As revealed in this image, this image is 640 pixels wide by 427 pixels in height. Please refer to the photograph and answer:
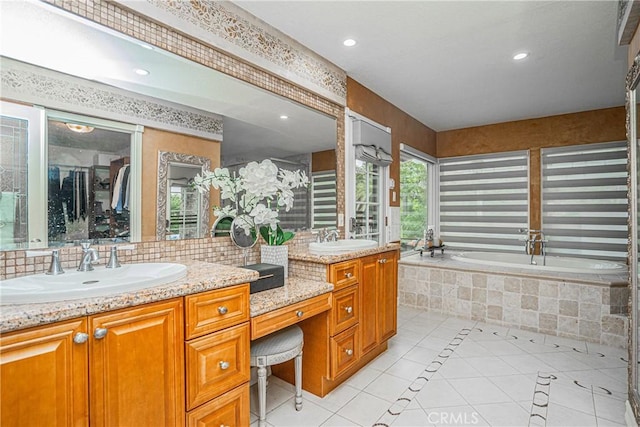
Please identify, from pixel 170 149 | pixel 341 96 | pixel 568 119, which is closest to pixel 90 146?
pixel 170 149

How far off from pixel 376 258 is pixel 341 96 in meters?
1.53

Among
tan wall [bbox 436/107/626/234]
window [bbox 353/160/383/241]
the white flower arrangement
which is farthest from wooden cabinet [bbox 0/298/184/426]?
tan wall [bbox 436/107/626/234]

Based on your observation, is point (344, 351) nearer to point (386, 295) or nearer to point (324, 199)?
point (386, 295)

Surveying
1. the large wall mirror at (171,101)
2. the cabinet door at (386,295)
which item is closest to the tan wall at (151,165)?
the large wall mirror at (171,101)

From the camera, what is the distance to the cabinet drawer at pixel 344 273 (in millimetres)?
2061

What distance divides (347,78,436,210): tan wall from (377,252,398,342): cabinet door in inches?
51.8

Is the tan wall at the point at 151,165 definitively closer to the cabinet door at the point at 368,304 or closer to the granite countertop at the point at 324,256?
the granite countertop at the point at 324,256

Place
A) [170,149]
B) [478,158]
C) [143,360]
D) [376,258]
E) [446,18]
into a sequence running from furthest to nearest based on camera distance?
[478,158], [376,258], [446,18], [170,149], [143,360]

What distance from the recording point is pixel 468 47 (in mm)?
2572

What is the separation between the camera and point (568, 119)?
4.29 meters

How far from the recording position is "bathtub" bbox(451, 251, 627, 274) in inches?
125

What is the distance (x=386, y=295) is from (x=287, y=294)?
3.57 feet

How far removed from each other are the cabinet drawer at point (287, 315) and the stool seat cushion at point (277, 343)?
0.13 m

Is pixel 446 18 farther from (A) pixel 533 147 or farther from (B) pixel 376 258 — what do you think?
(A) pixel 533 147
